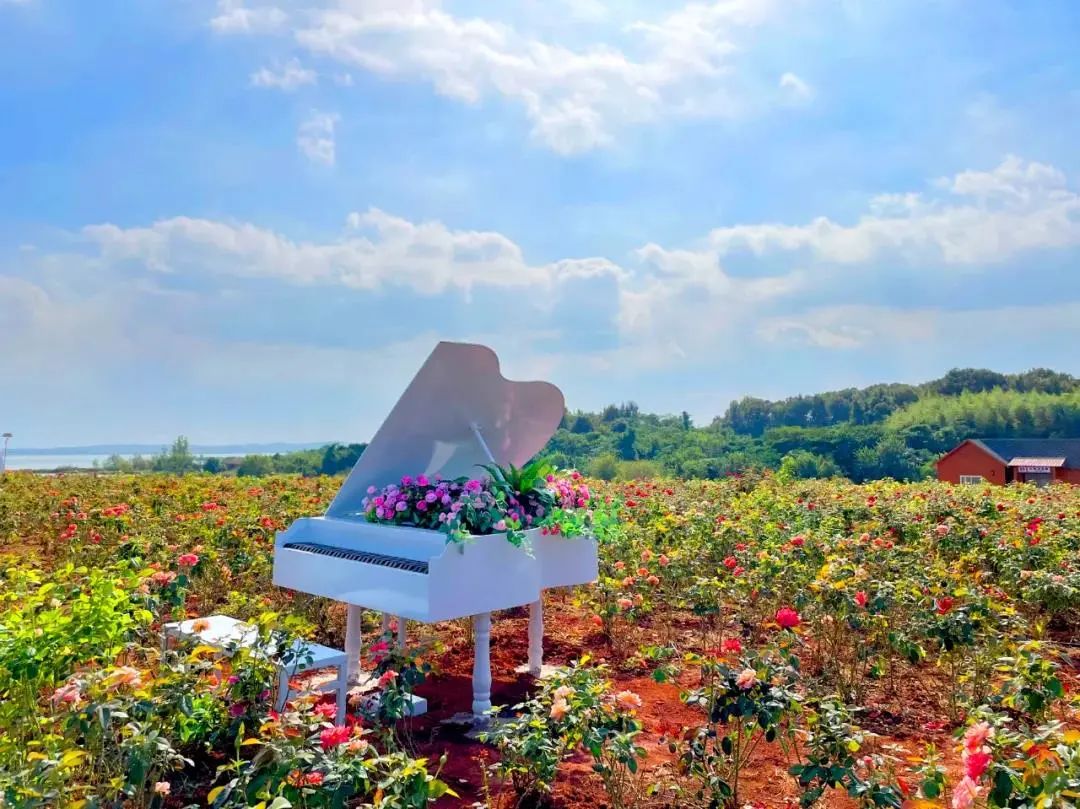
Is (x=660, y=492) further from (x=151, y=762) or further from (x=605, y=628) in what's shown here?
(x=151, y=762)

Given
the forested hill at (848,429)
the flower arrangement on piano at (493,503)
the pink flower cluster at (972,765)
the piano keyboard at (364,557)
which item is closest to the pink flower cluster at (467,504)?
the flower arrangement on piano at (493,503)

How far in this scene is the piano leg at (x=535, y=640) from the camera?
15.4ft

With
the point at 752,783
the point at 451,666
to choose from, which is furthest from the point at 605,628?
the point at 752,783

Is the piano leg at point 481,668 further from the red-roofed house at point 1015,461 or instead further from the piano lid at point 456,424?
the red-roofed house at point 1015,461

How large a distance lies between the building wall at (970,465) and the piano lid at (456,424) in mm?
36035

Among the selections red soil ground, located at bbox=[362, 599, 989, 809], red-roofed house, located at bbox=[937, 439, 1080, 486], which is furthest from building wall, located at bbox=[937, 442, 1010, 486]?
red soil ground, located at bbox=[362, 599, 989, 809]

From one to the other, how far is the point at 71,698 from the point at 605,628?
405 cm

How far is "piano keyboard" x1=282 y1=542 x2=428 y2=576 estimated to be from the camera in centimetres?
369

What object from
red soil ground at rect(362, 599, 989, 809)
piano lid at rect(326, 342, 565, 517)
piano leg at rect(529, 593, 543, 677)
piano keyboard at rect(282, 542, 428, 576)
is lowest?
red soil ground at rect(362, 599, 989, 809)

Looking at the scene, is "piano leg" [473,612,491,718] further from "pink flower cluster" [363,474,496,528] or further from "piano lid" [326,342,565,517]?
"piano lid" [326,342,565,517]

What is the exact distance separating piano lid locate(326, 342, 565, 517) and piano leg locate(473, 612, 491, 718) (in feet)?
3.44

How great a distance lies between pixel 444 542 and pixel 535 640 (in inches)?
53.3

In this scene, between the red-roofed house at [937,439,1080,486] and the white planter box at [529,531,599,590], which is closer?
the white planter box at [529,531,599,590]

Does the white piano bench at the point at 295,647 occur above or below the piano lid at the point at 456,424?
below
